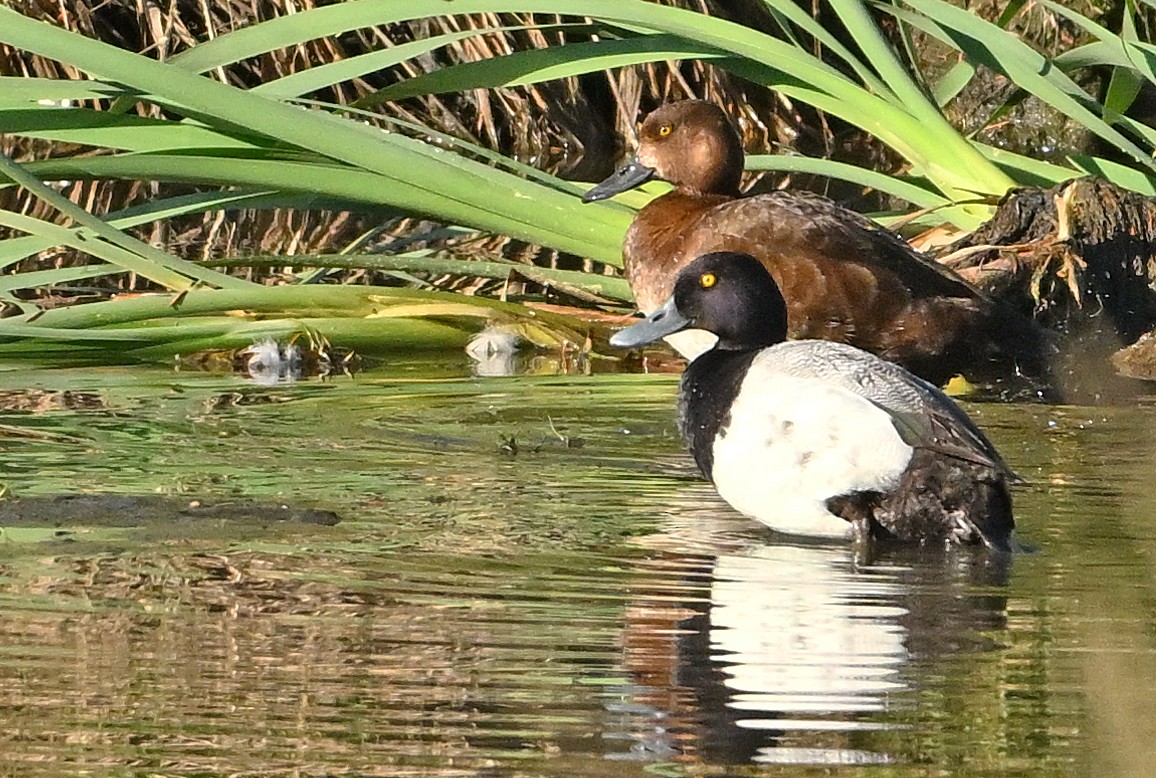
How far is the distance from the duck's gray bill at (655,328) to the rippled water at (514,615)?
0.24 meters

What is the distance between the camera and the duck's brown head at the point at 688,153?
6.84m

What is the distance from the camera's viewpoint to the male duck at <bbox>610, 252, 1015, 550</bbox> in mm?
3900

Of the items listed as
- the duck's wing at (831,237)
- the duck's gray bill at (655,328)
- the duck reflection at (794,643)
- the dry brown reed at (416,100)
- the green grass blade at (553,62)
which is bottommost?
the duck reflection at (794,643)

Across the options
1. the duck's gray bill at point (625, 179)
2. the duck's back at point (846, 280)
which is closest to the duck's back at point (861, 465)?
the duck's back at point (846, 280)

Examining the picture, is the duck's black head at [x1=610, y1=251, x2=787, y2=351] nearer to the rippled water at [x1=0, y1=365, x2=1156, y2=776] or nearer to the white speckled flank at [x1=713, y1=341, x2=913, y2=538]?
the rippled water at [x1=0, y1=365, x2=1156, y2=776]

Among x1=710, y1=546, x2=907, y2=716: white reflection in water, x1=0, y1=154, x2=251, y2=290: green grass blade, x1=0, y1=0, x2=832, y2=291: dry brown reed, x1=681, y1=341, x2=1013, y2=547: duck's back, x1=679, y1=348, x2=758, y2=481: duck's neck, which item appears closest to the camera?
x1=710, y1=546, x2=907, y2=716: white reflection in water

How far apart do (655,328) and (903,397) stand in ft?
2.87

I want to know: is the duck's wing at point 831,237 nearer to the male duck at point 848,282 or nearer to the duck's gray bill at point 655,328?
the male duck at point 848,282

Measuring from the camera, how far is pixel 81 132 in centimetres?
545

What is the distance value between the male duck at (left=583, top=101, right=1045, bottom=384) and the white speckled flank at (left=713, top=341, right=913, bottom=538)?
1961 mm

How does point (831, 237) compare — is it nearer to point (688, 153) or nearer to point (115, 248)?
point (688, 153)

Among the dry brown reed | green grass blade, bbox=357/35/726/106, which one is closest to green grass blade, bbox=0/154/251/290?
green grass blade, bbox=357/35/726/106

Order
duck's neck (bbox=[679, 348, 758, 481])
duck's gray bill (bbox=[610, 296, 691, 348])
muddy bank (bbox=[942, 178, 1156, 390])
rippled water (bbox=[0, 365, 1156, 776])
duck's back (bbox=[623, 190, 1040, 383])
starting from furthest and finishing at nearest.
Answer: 1. muddy bank (bbox=[942, 178, 1156, 390])
2. duck's back (bbox=[623, 190, 1040, 383])
3. duck's gray bill (bbox=[610, 296, 691, 348])
4. duck's neck (bbox=[679, 348, 758, 481])
5. rippled water (bbox=[0, 365, 1156, 776])

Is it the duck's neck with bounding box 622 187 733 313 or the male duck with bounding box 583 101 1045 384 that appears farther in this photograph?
the duck's neck with bounding box 622 187 733 313
